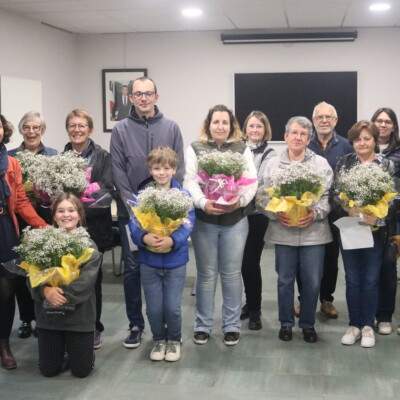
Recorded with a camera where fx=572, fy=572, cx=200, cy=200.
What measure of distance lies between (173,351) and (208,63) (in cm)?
508

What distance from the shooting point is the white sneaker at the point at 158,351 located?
11.1 feet

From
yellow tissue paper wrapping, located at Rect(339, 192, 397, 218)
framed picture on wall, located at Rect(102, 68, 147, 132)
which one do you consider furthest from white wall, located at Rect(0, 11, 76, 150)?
yellow tissue paper wrapping, located at Rect(339, 192, 397, 218)

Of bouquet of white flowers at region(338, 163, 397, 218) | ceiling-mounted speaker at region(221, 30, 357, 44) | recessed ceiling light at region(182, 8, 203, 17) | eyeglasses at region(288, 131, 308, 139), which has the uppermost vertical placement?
recessed ceiling light at region(182, 8, 203, 17)

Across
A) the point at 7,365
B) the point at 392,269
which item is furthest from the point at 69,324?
the point at 392,269

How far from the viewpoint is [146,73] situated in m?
7.76

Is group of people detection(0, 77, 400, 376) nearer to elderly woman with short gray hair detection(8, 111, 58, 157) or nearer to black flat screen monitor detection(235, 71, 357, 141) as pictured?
elderly woman with short gray hair detection(8, 111, 58, 157)

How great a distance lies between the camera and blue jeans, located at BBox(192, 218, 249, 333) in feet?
11.6

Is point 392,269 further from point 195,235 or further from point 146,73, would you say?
point 146,73

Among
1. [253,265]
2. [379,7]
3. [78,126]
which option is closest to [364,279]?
[253,265]

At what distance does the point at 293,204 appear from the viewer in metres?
3.34

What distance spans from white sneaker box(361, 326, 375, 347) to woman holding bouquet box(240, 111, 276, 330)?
2.29 ft

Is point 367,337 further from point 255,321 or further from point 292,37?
point 292,37

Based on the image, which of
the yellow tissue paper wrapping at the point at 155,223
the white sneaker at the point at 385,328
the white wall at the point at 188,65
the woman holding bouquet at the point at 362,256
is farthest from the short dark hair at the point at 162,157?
the white wall at the point at 188,65

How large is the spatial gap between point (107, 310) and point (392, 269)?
2106mm
